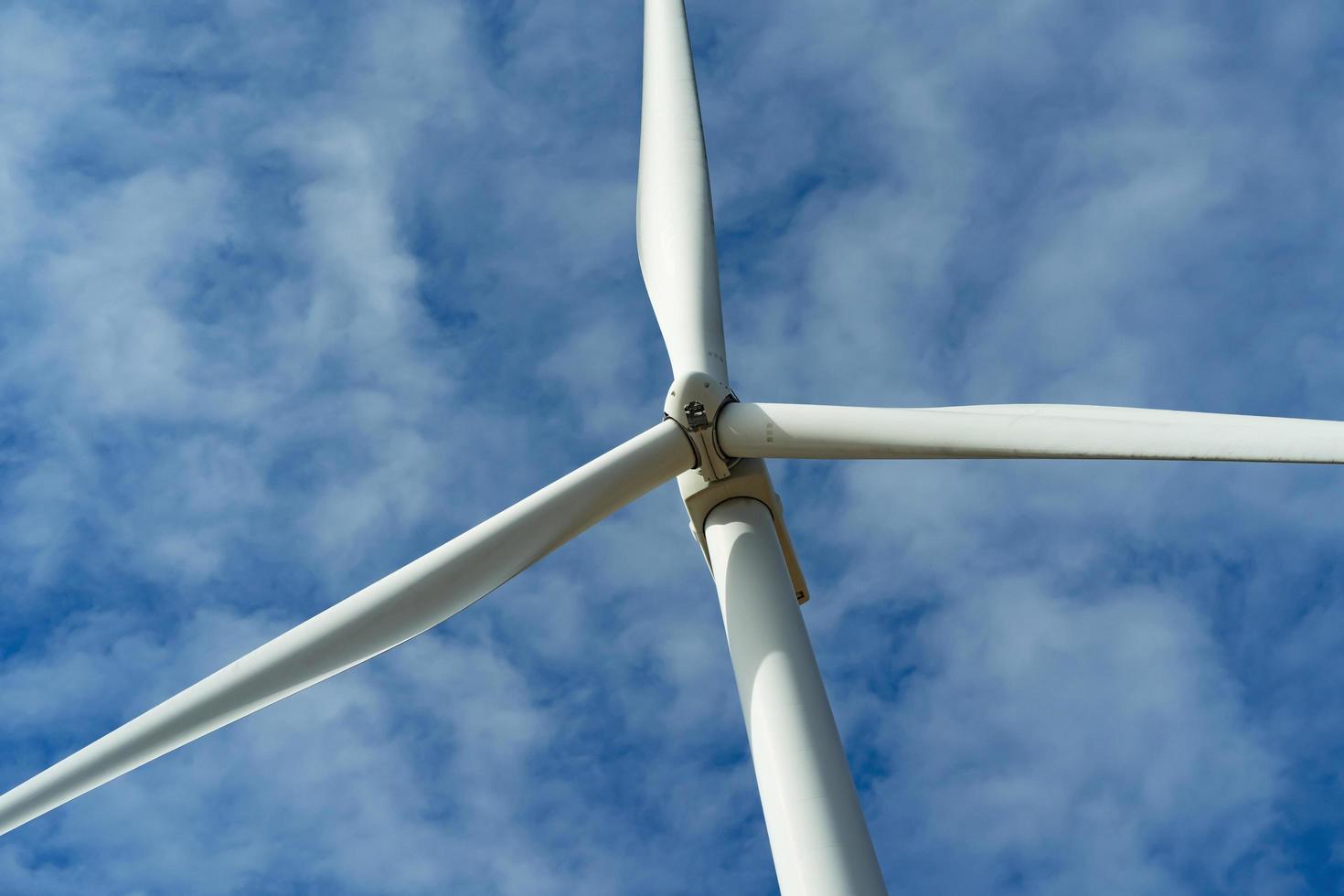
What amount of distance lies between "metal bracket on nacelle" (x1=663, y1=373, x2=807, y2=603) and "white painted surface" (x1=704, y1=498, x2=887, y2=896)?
1.74 feet

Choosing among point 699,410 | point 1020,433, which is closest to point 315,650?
point 699,410

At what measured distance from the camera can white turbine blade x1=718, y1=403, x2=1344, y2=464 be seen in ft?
39.2

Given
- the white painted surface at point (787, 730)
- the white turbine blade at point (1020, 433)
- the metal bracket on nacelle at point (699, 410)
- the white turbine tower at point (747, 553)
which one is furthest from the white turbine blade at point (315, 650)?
the white turbine blade at point (1020, 433)

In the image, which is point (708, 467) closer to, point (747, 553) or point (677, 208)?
point (747, 553)

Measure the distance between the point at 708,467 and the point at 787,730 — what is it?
13.7 ft

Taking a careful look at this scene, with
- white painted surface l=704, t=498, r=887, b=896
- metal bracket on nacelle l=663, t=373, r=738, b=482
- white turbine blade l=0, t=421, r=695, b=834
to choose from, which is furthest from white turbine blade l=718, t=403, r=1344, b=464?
white turbine blade l=0, t=421, r=695, b=834

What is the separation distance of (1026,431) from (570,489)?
5322mm

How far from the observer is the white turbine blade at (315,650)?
45.2ft

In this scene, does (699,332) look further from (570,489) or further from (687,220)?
(570,489)

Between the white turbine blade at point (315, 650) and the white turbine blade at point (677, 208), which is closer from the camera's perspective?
the white turbine blade at point (315, 650)

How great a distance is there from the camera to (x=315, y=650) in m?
13.9

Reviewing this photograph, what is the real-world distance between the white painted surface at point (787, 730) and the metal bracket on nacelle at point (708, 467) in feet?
1.74

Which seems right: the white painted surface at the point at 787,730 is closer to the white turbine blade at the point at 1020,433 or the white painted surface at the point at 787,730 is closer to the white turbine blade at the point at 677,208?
the white turbine blade at the point at 1020,433

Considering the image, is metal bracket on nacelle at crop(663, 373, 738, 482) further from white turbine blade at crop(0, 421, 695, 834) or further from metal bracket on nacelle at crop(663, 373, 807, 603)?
white turbine blade at crop(0, 421, 695, 834)
